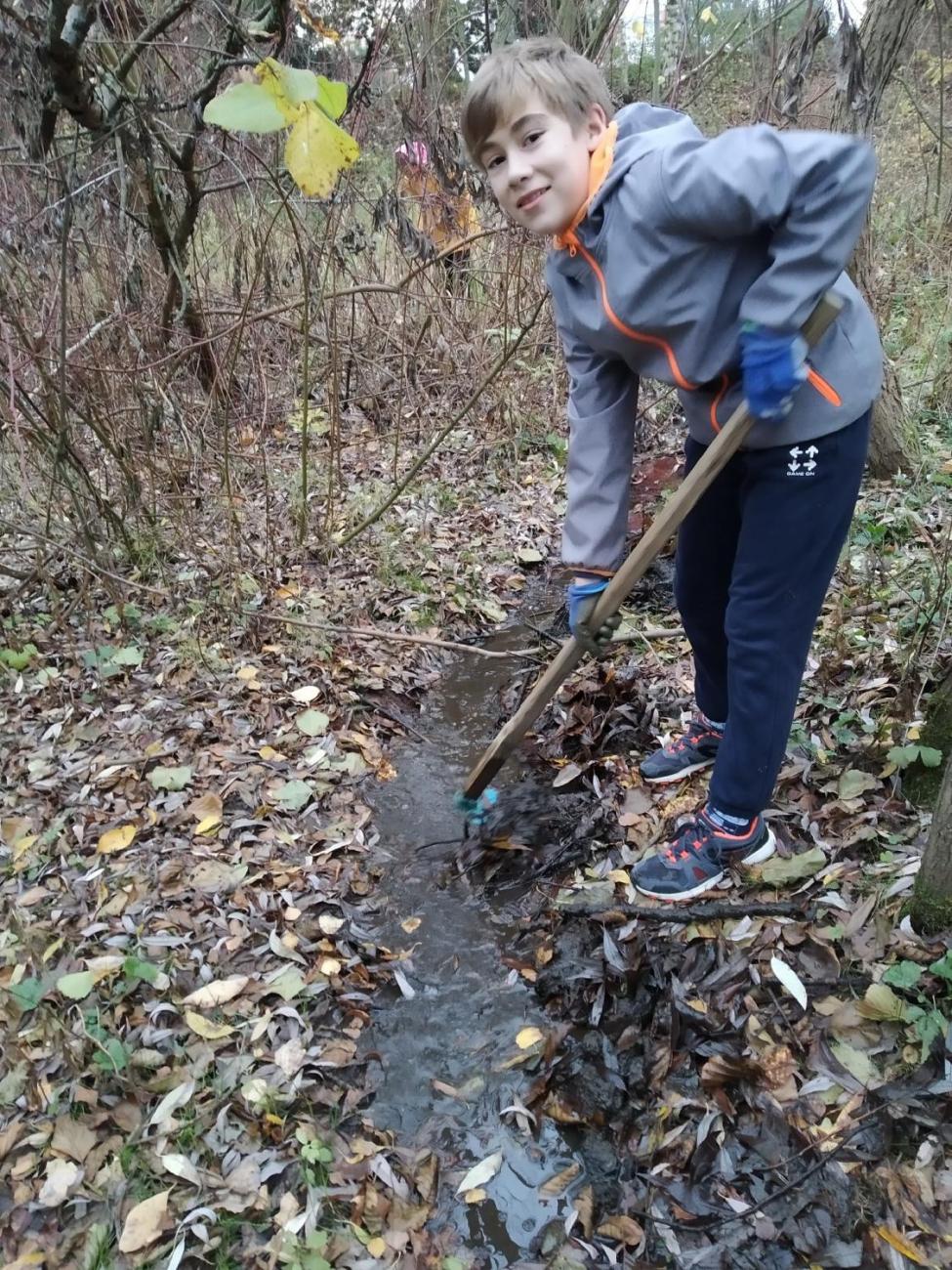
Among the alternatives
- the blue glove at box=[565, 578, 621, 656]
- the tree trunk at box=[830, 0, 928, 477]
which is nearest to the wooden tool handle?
the blue glove at box=[565, 578, 621, 656]

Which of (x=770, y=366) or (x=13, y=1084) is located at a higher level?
(x=770, y=366)

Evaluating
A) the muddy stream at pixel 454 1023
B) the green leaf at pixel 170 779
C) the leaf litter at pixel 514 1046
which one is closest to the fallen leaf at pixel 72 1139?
the leaf litter at pixel 514 1046

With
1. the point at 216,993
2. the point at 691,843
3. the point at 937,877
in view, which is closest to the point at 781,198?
the point at 937,877

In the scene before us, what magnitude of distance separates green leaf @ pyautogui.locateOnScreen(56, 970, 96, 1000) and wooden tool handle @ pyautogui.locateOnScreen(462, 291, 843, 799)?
4.18 feet

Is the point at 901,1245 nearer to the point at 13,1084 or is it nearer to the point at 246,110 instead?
the point at 13,1084

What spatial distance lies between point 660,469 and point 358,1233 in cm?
445

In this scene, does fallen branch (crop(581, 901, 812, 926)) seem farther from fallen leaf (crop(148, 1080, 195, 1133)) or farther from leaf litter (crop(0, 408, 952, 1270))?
fallen leaf (crop(148, 1080, 195, 1133))

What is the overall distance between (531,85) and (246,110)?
69cm

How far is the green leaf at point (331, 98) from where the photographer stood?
1.39 meters

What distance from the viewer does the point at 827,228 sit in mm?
1578

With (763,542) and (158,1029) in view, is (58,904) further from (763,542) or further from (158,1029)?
(763,542)

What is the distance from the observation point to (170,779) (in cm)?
299

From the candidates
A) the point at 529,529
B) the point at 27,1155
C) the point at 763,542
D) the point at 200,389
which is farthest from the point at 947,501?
the point at 27,1155

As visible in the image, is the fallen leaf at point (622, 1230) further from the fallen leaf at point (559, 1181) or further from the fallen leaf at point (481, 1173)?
the fallen leaf at point (481, 1173)
